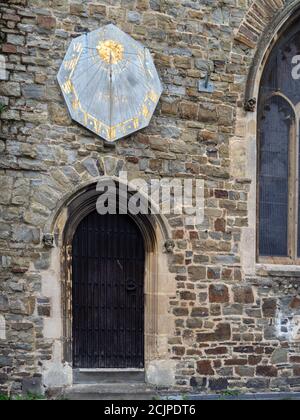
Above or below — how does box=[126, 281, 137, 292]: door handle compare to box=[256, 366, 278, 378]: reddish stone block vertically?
above

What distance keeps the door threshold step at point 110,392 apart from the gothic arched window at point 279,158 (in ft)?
8.40

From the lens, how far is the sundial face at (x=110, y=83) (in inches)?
331

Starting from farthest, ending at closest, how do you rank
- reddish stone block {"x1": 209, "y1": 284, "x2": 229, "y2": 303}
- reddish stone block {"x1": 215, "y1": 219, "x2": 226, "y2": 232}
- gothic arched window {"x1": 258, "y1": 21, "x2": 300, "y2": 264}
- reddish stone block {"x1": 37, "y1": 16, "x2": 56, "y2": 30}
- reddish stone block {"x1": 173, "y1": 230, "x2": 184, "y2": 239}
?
1. gothic arched window {"x1": 258, "y1": 21, "x2": 300, "y2": 264}
2. reddish stone block {"x1": 215, "y1": 219, "x2": 226, "y2": 232}
3. reddish stone block {"x1": 209, "y1": 284, "x2": 229, "y2": 303}
4. reddish stone block {"x1": 173, "y1": 230, "x2": 184, "y2": 239}
5. reddish stone block {"x1": 37, "y1": 16, "x2": 56, "y2": 30}

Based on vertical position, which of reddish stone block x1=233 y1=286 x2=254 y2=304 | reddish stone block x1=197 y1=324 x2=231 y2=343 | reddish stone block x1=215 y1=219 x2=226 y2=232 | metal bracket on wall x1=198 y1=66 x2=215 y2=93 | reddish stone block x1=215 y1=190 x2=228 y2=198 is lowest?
reddish stone block x1=197 y1=324 x2=231 y2=343

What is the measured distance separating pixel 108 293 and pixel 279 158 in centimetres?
321

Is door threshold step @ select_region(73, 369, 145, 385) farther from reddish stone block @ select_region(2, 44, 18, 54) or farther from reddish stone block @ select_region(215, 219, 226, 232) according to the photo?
reddish stone block @ select_region(2, 44, 18, 54)

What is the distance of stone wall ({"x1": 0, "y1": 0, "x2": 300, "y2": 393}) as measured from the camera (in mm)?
8125

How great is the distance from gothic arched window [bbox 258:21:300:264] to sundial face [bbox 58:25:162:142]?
1.89 metres

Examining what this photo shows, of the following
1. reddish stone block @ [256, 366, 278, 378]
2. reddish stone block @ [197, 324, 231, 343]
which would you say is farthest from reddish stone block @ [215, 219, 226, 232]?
reddish stone block @ [256, 366, 278, 378]

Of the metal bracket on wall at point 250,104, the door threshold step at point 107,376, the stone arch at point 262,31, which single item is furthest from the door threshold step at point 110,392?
the stone arch at point 262,31

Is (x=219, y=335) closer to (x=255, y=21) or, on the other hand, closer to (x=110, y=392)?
(x=110, y=392)

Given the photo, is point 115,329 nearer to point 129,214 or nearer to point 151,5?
point 129,214

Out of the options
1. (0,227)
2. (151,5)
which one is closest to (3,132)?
(0,227)
